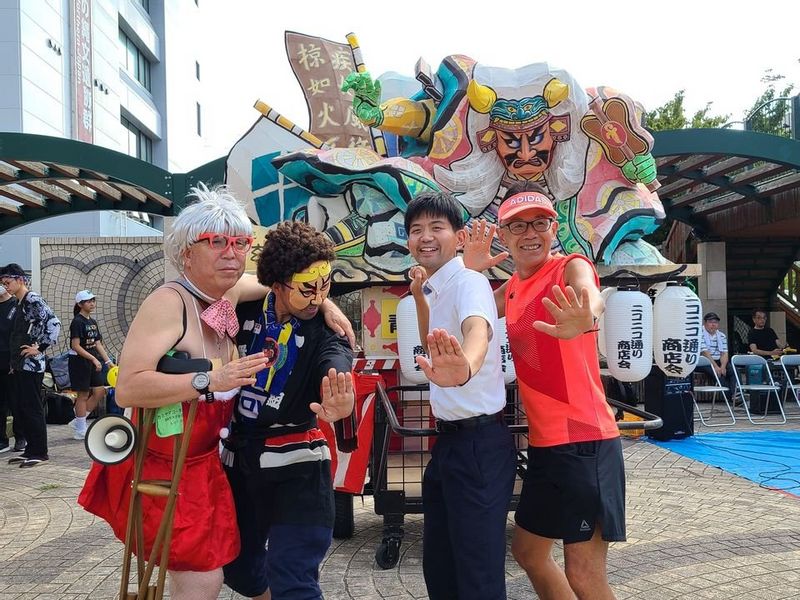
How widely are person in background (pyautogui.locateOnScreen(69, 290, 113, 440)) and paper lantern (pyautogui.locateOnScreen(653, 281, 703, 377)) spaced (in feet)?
20.7

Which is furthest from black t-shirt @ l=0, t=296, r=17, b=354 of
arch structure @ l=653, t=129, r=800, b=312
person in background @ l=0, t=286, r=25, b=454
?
arch structure @ l=653, t=129, r=800, b=312

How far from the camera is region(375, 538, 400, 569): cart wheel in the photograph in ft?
13.5

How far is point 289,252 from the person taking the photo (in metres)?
2.40

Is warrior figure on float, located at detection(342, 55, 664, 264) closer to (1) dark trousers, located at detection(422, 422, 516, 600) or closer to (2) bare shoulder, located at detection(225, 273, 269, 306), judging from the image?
(2) bare shoulder, located at detection(225, 273, 269, 306)

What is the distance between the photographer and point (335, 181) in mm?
5523

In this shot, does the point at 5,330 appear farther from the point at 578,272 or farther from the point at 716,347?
the point at 716,347

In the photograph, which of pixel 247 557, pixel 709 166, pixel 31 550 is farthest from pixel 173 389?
pixel 709 166

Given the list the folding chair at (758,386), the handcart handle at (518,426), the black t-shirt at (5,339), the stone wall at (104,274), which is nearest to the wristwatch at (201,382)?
the handcart handle at (518,426)

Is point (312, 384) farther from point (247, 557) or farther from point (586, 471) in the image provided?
point (586, 471)

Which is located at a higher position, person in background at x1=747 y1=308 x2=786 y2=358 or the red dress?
person in background at x1=747 y1=308 x2=786 y2=358

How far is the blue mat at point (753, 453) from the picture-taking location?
6.48 m

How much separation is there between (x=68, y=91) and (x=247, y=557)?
17728 millimetres

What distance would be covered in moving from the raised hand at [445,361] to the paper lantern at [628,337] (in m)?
3.09

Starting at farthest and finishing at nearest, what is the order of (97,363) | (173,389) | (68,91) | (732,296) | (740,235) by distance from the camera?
A: (68,91) < (732,296) < (740,235) < (97,363) < (173,389)
